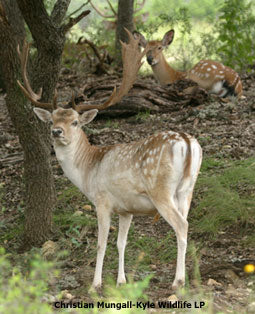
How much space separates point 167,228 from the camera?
252 inches

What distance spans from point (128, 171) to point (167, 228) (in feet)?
4.65

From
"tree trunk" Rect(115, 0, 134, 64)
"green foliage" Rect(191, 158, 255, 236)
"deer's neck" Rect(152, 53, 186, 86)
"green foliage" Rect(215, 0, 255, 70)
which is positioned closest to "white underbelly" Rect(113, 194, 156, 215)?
"green foliage" Rect(191, 158, 255, 236)

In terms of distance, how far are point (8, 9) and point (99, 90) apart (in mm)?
1975

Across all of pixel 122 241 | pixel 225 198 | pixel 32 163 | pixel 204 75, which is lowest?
pixel 122 241

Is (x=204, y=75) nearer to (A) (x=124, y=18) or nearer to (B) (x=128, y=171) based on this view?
(A) (x=124, y=18)

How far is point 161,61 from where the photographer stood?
10.7 metres

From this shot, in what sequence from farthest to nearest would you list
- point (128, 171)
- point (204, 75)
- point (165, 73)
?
point (165, 73) < point (204, 75) < point (128, 171)

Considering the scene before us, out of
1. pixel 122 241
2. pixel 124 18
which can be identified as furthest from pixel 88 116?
pixel 124 18

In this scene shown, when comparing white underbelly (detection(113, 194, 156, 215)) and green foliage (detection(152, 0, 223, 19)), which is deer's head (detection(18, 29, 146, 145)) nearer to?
white underbelly (detection(113, 194, 156, 215))

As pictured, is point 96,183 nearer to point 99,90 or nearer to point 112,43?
point 99,90

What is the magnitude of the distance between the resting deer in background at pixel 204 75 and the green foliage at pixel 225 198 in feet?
10.4

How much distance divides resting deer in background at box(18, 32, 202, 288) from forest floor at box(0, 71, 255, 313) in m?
0.34

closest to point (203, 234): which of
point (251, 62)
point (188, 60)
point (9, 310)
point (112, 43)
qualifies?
point (9, 310)

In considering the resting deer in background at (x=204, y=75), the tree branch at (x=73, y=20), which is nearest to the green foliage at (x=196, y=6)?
the resting deer in background at (x=204, y=75)
